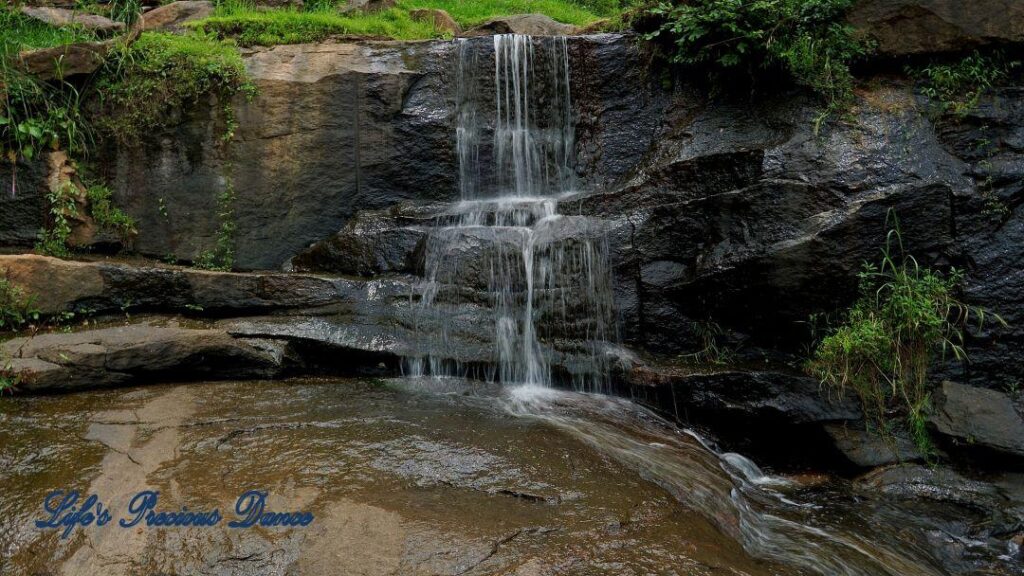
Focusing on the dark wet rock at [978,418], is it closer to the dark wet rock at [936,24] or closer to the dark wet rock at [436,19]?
the dark wet rock at [936,24]

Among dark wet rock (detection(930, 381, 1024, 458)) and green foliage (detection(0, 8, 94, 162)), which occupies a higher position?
green foliage (detection(0, 8, 94, 162))

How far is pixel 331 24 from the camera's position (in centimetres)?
792

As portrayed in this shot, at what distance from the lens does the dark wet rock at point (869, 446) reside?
15.3 ft

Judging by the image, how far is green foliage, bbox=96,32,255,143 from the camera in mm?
6770

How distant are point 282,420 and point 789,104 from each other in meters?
5.25

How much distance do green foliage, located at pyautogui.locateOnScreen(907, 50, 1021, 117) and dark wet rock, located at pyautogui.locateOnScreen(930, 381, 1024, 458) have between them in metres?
2.43

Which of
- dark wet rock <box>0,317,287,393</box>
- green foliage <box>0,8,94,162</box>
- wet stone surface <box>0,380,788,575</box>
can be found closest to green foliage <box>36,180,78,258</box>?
green foliage <box>0,8,94,162</box>

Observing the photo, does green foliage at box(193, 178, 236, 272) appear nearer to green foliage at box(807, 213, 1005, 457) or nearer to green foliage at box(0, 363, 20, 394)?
green foliage at box(0, 363, 20, 394)

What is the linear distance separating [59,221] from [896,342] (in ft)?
25.6

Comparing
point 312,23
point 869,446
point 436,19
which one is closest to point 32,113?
point 312,23

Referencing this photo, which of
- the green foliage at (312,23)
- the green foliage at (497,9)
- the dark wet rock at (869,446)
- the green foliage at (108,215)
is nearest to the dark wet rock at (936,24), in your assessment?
the dark wet rock at (869,446)

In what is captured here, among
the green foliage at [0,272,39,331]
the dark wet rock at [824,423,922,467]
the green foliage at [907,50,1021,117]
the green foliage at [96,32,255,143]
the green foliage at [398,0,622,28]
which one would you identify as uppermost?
the green foliage at [398,0,622,28]

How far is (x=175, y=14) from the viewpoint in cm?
854

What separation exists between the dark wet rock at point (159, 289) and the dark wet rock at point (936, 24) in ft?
18.2
